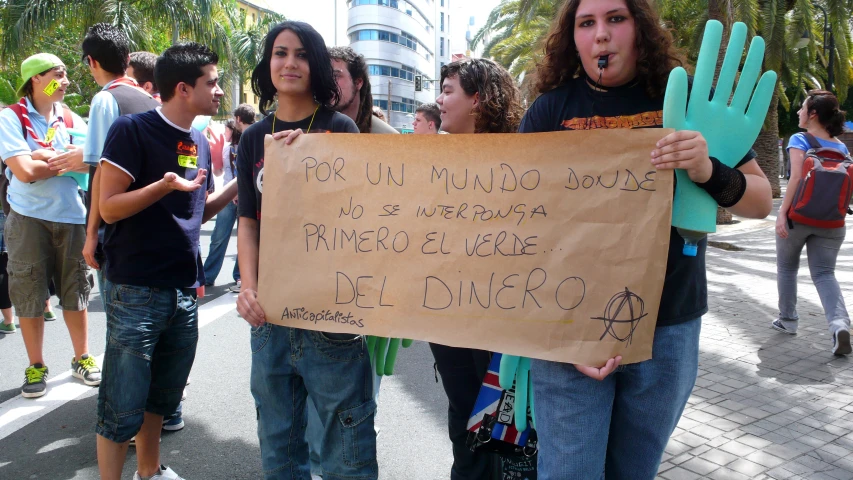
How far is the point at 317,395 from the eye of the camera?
2.23m

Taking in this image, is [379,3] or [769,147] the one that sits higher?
[379,3]

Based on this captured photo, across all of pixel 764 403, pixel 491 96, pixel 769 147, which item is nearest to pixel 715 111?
pixel 491 96

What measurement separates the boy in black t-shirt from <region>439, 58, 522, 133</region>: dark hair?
3.69ft

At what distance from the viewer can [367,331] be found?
2.06 meters

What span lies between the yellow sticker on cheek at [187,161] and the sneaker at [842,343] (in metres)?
4.75

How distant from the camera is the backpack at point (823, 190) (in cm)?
505

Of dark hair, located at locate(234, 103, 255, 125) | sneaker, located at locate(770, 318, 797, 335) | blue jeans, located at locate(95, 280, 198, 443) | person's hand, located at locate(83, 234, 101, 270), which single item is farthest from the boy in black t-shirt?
dark hair, located at locate(234, 103, 255, 125)

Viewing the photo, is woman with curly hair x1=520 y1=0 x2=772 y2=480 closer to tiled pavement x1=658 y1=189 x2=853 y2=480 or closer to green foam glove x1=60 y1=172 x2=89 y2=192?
tiled pavement x1=658 y1=189 x2=853 y2=480

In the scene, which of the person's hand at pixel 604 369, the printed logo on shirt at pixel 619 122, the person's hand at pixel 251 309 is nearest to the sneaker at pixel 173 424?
the person's hand at pixel 251 309

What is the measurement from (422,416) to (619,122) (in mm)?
2541

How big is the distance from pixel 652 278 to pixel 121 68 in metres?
3.24

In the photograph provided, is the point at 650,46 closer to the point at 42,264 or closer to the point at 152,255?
the point at 152,255

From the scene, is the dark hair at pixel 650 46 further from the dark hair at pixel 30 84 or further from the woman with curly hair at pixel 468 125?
the dark hair at pixel 30 84

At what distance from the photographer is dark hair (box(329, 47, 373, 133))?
11.5ft
